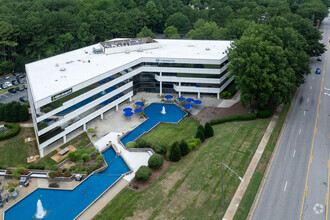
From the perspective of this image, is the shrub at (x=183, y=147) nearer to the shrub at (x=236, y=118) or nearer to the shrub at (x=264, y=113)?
the shrub at (x=236, y=118)

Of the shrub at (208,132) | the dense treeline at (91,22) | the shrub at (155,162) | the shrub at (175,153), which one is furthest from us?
the dense treeline at (91,22)

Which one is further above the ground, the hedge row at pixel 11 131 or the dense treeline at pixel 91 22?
the dense treeline at pixel 91 22

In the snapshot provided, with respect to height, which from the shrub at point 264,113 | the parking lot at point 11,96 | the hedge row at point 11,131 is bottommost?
the hedge row at point 11,131

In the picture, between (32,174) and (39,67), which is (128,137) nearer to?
(32,174)

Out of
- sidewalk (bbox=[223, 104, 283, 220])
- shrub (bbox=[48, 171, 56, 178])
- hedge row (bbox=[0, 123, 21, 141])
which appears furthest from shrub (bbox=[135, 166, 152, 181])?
hedge row (bbox=[0, 123, 21, 141])

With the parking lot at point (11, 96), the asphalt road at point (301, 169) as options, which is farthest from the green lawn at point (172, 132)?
the parking lot at point (11, 96)

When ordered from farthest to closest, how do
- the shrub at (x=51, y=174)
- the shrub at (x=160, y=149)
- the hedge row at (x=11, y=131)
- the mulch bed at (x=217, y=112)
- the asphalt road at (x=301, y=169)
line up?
the mulch bed at (x=217, y=112) < the hedge row at (x=11, y=131) < the shrub at (x=160, y=149) < the shrub at (x=51, y=174) < the asphalt road at (x=301, y=169)

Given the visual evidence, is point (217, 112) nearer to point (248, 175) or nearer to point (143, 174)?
point (248, 175)
